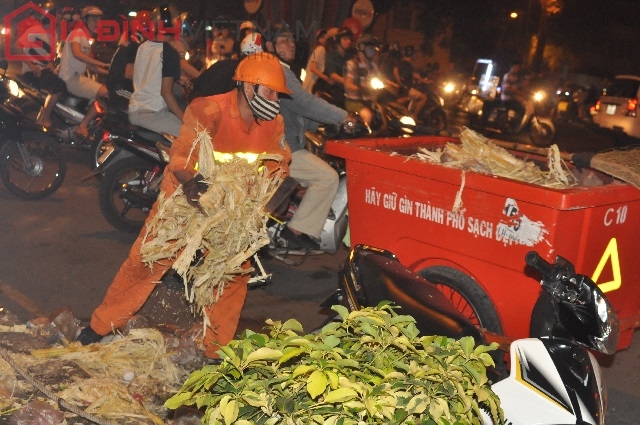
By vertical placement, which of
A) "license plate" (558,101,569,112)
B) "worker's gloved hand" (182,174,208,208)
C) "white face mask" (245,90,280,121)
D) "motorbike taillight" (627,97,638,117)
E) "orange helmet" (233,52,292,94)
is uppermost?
"orange helmet" (233,52,292,94)

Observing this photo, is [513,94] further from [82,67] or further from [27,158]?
[27,158]

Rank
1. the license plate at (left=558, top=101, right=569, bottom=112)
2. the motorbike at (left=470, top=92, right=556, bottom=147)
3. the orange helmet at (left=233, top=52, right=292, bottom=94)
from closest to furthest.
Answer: the orange helmet at (left=233, top=52, right=292, bottom=94) < the motorbike at (left=470, top=92, right=556, bottom=147) < the license plate at (left=558, top=101, right=569, bottom=112)

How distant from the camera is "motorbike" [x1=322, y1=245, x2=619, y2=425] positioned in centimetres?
267

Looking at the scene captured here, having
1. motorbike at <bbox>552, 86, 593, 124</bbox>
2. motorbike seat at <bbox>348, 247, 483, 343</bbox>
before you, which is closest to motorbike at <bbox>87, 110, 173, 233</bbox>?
motorbike seat at <bbox>348, 247, 483, 343</bbox>

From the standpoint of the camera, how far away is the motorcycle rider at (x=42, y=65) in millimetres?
9984

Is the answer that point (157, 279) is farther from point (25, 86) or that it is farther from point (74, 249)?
point (25, 86)

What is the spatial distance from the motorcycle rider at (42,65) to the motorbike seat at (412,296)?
6.38 metres

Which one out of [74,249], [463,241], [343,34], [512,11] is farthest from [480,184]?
[512,11]

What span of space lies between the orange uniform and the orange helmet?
6.8 inches

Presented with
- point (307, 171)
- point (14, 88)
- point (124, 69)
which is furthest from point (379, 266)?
point (14, 88)

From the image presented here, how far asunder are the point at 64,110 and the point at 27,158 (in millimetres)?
1453

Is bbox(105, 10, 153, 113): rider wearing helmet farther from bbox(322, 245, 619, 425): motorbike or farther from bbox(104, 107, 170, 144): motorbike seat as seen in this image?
bbox(322, 245, 619, 425): motorbike

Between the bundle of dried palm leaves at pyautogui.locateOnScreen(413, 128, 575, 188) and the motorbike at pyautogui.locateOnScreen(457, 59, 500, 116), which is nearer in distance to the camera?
the bundle of dried palm leaves at pyautogui.locateOnScreen(413, 128, 575, 188)

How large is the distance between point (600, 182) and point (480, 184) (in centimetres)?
103
